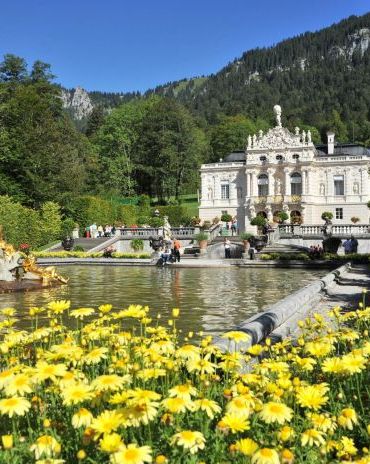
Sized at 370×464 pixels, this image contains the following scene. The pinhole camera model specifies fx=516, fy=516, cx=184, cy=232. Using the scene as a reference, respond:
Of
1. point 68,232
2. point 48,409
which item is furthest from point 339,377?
point 68,232

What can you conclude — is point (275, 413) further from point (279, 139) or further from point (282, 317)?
point (279, 139)

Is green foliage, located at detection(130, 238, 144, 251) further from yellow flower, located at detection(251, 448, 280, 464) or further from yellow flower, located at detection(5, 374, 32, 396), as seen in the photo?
yellow flower, located at detection(251, 448, 280, 464)

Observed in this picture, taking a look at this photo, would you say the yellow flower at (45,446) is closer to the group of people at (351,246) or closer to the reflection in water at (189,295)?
the reflection in water at (189,295)

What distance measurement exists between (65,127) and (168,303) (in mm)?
56782

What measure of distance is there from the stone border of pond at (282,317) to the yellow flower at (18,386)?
7.69 feet

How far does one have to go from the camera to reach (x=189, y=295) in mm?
15148

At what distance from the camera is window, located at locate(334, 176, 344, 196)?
58.1 metres

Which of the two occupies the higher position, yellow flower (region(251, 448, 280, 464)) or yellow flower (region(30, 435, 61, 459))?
yellow flower (region(251, 448, 280, 464))

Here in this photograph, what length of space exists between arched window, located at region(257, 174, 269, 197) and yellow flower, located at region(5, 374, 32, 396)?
58.4 meters

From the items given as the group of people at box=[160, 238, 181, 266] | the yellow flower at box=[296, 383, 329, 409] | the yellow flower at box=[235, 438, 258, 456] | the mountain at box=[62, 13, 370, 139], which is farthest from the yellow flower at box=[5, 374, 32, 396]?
the mountain at box=[62, 13, 370, 139]

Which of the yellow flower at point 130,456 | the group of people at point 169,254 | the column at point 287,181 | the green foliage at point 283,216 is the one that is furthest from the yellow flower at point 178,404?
the column at point 287,181

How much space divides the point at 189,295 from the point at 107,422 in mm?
12550

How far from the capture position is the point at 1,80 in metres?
61.4

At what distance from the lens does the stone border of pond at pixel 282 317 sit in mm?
6656
